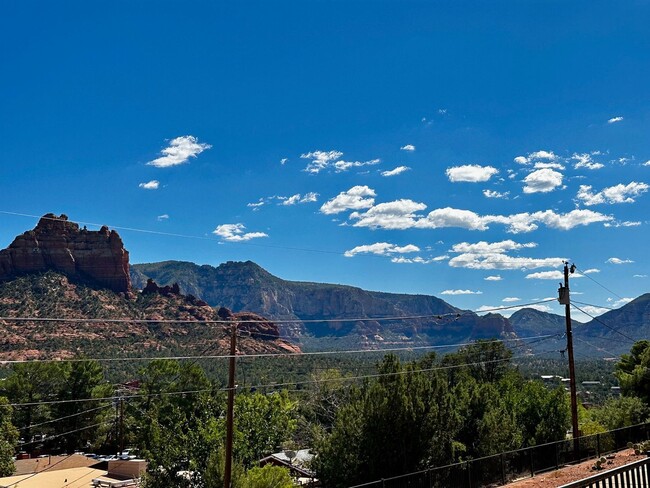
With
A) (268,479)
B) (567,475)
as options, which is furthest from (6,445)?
(567,475)

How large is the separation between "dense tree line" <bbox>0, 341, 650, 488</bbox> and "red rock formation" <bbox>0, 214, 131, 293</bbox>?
90.1 m

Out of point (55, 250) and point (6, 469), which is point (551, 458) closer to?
point (6, 469)

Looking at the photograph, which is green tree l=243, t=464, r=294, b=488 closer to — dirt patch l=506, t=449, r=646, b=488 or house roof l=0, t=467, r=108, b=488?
dirt patch l=506, t=449, r=646, b=488

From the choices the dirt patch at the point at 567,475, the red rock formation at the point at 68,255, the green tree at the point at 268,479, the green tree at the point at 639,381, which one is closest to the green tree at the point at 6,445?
the green tree at the point at 268,479

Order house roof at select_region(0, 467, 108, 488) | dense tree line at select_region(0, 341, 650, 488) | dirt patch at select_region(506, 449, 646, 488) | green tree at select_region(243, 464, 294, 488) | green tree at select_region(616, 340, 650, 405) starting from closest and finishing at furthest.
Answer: dirt patch at select_region(506, 449, 646, 488) < green tree at select_region(243, 464, 294, 488) < dense tree line at select_region(0, 341, 650, 488) < house roof at select_region(0, 467, 108, 488) < green tree at select_region(616, 340, 650, 405)

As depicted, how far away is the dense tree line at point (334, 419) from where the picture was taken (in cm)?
2722

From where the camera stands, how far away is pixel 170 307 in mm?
152875

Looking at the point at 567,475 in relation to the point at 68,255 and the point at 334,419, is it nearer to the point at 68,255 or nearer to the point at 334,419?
the point at 334,419

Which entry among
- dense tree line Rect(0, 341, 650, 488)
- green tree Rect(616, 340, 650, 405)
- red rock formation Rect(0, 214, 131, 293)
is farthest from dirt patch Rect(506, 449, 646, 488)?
red rock formation Rect(0, 214, 131, 293)

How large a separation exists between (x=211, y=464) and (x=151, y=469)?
639cm

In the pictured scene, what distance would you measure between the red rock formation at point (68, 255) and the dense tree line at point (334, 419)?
296ft

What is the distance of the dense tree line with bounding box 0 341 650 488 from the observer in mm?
27219

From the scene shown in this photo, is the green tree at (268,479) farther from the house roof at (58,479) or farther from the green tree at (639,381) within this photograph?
the green tree at (639,381)

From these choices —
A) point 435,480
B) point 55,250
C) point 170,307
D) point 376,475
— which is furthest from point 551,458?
point 55,250
